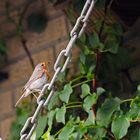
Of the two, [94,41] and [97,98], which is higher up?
[94,41]

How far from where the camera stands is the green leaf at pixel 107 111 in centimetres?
175

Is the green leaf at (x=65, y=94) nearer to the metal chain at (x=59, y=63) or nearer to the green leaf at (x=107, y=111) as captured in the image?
the green leaf at (x=107, y=111)

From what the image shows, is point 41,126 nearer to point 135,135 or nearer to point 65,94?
point 65,94

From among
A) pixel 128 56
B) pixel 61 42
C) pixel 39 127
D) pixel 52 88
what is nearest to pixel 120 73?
pixel 128 56

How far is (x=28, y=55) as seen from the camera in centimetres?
246

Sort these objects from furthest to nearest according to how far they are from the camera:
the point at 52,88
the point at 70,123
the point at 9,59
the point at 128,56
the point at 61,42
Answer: the point at 9,59
the point at 61,42
the point at 128,56
the point at 70,123
the point at 52,88

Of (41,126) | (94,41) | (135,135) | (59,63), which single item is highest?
(59,63)

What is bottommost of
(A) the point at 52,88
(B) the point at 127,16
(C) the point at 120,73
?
(C) the point at 120,73

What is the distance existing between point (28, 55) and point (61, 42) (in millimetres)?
134

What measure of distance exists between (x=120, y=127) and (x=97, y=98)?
0.25m

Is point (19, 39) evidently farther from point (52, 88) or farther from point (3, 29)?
point (52, 88)

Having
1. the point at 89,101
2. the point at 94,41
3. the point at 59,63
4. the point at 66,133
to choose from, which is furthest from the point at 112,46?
the point at 59,63

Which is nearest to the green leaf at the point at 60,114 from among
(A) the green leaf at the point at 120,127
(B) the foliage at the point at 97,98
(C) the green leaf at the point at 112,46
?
(B) the foliage at the point at 97,98

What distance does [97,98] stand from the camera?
75.4 inches
